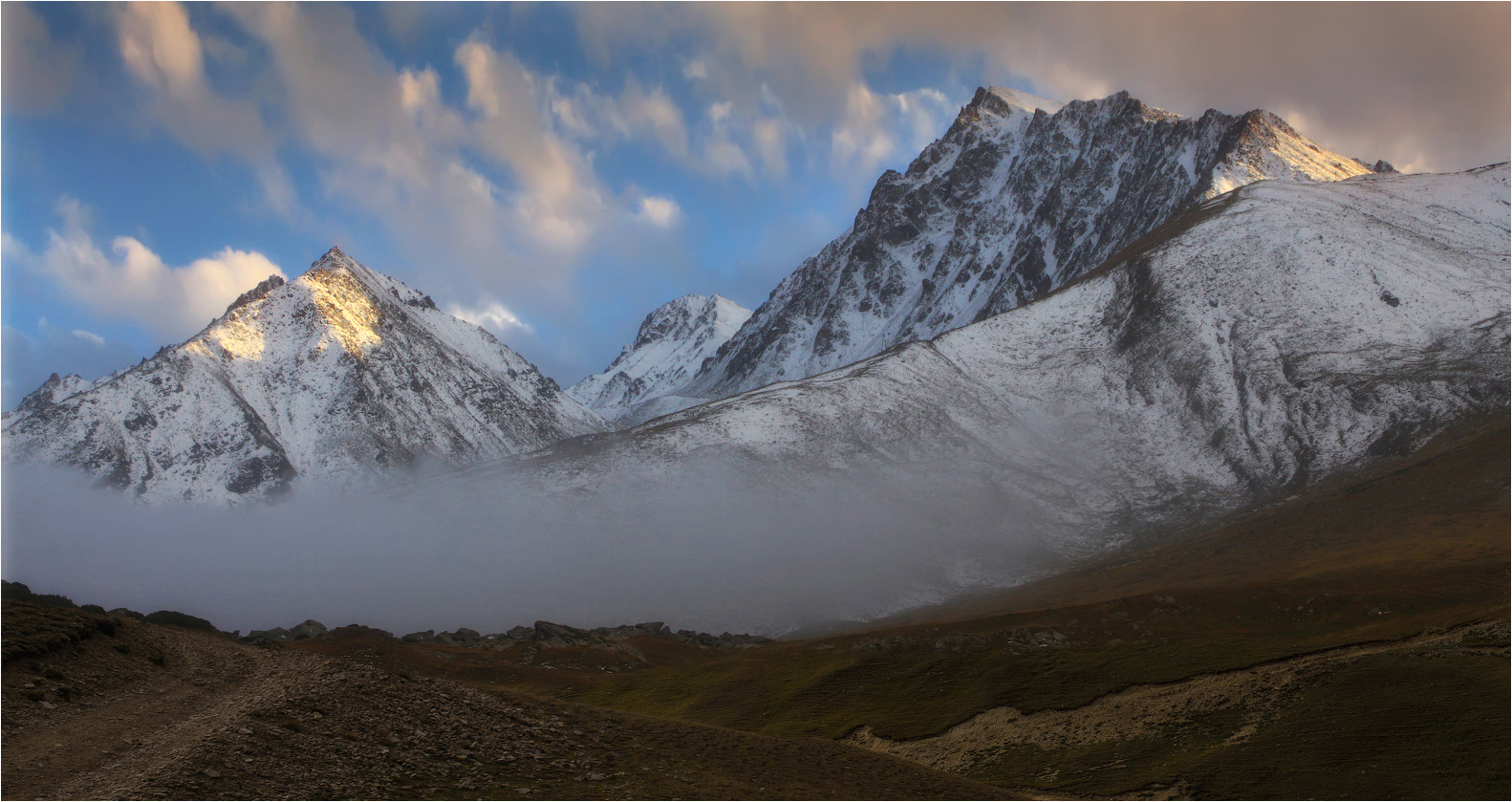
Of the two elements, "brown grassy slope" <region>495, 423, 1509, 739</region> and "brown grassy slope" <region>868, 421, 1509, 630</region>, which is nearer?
"brown grassy slope" <region>495, 423, 1509, 739</region>

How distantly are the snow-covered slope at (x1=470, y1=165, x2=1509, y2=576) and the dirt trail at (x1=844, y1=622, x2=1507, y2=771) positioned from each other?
90.6 metres

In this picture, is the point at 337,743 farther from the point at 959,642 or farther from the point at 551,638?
the point at 551,638

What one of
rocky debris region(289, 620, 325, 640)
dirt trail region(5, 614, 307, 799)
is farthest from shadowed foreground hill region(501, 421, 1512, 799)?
dirt trail region(5, 614, 307, 799)

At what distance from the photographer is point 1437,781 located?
29922 mm

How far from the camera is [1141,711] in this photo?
138 ft

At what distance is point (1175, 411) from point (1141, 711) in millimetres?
147213

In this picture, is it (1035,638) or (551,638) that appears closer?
(1035,638)

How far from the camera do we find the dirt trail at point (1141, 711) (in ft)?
133

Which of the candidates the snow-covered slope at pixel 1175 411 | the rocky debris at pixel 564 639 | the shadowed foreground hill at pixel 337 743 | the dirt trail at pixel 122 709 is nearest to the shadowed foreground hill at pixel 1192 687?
the rocky debris at pixel 564 639

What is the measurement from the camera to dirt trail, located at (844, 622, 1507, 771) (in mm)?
40406

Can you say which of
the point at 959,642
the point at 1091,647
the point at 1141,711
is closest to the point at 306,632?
the point at 959,642

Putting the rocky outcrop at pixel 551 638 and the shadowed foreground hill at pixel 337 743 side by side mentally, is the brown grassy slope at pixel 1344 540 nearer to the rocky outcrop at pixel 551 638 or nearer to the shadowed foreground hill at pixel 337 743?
the rocky outcrop at pixel 551 638

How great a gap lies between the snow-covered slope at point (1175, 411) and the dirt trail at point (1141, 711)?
297ft

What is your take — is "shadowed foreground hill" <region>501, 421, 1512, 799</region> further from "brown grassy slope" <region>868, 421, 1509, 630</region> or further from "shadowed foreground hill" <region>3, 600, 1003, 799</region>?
"shadowed foreground hill" <region>3, 600, 1003, 799</region>
